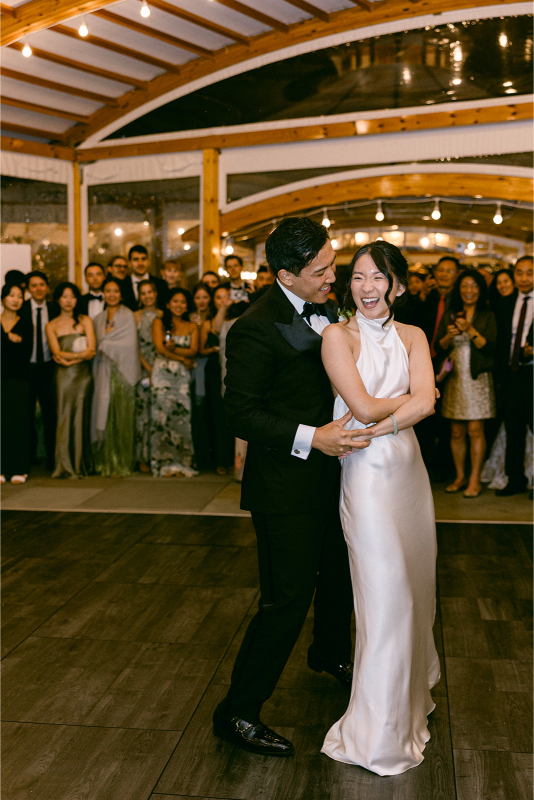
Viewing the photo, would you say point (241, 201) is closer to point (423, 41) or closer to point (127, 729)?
point (423, 41)

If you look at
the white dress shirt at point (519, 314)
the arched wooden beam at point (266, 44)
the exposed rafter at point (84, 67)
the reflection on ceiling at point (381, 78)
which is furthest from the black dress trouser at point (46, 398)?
the white dress shirt at point (519, 314)

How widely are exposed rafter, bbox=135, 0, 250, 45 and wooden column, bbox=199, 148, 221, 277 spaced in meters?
1.16

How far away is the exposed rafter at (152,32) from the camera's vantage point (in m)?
7.00

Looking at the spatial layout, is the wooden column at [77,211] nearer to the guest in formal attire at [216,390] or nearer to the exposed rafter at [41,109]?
the exposed rafter at [41,109]

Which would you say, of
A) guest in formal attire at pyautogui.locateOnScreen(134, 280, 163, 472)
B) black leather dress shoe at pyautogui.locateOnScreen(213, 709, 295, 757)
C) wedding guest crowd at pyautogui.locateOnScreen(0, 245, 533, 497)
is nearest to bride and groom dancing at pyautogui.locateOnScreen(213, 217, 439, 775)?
black leather dress shoe at pyautogui.locateOnScreen(213, 709, 295, 757)

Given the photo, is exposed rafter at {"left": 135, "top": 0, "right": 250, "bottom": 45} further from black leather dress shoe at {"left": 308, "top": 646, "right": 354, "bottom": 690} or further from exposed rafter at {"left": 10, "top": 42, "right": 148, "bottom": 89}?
black leather dress shoe at {"left": 308, "top": 646, "right": 354, "bottom": 690}

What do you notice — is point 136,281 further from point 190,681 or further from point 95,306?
point 190,681

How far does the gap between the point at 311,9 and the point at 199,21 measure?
1112mm

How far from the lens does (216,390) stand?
6.59 metres

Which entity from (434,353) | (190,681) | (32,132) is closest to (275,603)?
(190,681)

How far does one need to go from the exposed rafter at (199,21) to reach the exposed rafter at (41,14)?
1.08m

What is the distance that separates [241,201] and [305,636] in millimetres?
5997

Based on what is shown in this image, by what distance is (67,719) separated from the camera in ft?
8.27

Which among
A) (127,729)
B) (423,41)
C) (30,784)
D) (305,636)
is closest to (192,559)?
(305,636)
